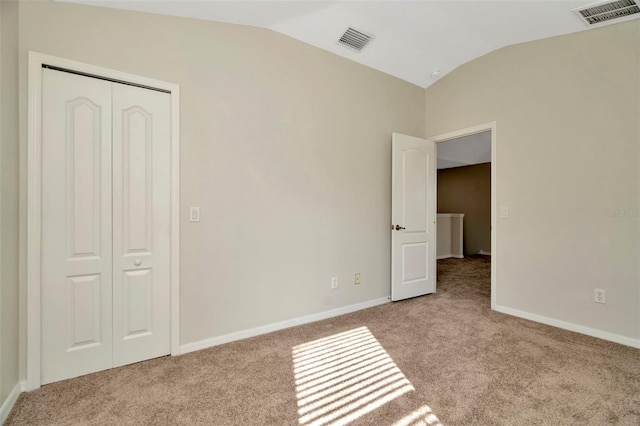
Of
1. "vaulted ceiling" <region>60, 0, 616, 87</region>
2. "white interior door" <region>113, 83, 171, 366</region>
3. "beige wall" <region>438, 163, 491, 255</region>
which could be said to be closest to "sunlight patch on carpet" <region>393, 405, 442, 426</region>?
"white interior door" <region>113, 83, 171, 366</region>

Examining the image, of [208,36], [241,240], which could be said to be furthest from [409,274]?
[208,36]

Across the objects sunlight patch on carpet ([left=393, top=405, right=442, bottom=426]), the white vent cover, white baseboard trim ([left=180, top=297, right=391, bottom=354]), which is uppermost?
the white vent cover

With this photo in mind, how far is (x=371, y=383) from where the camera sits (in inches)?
76.3

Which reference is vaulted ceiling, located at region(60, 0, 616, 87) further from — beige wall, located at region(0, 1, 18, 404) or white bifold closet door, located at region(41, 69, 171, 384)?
white bifold closet door, located at region(41, 69, 171, 384)

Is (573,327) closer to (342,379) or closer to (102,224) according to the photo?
(342,379)

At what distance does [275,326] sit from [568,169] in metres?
3.13

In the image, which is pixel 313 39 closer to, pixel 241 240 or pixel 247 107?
pixel 247 107

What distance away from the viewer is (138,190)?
222 cm

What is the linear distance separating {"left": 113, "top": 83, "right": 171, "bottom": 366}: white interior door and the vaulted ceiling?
75 cm

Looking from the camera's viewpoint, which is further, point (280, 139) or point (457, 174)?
point (457, 174)

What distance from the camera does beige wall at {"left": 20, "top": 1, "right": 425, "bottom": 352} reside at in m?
2.21

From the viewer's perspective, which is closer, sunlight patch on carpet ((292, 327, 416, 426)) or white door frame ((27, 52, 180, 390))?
sunlight patch on carpet ((292, 327, 416, 426))

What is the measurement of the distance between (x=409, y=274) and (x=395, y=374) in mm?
1840

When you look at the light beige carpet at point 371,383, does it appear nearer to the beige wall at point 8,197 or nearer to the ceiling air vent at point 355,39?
the beige wall at point 8,197
